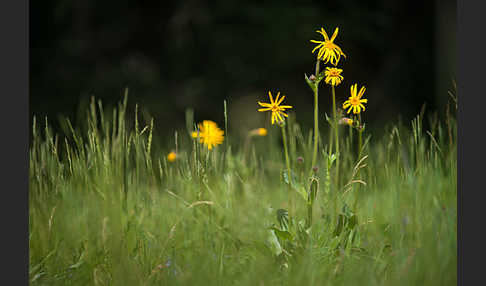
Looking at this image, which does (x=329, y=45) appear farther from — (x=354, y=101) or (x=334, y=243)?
(x=334, y=243)

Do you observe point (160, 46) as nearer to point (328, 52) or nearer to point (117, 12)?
point (117, 12)

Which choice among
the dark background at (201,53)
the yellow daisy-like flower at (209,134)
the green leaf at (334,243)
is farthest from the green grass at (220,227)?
the dark background at (201,53)

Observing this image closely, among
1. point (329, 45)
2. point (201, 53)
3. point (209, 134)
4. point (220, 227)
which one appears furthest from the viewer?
point (201, 53)

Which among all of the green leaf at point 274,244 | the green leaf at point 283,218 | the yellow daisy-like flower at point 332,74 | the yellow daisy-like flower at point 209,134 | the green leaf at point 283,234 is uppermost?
the yellow daisy-like flower at point 332,74

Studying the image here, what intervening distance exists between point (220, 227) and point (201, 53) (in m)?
2.86

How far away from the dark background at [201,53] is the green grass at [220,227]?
191 cm

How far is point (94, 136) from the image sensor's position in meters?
1.45

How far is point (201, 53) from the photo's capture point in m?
4.11

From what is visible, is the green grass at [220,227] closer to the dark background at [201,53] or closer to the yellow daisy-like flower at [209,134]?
the yellow daisy-like flower at [209,134]

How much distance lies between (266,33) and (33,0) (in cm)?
210

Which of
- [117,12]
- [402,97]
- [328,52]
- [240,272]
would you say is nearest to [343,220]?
[240,272]

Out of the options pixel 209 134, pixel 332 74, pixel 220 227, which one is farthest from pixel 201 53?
pixel 332 74

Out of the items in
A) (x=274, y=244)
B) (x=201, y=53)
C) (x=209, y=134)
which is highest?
(x=201, y=53)

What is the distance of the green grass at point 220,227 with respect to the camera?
4.08 feet
